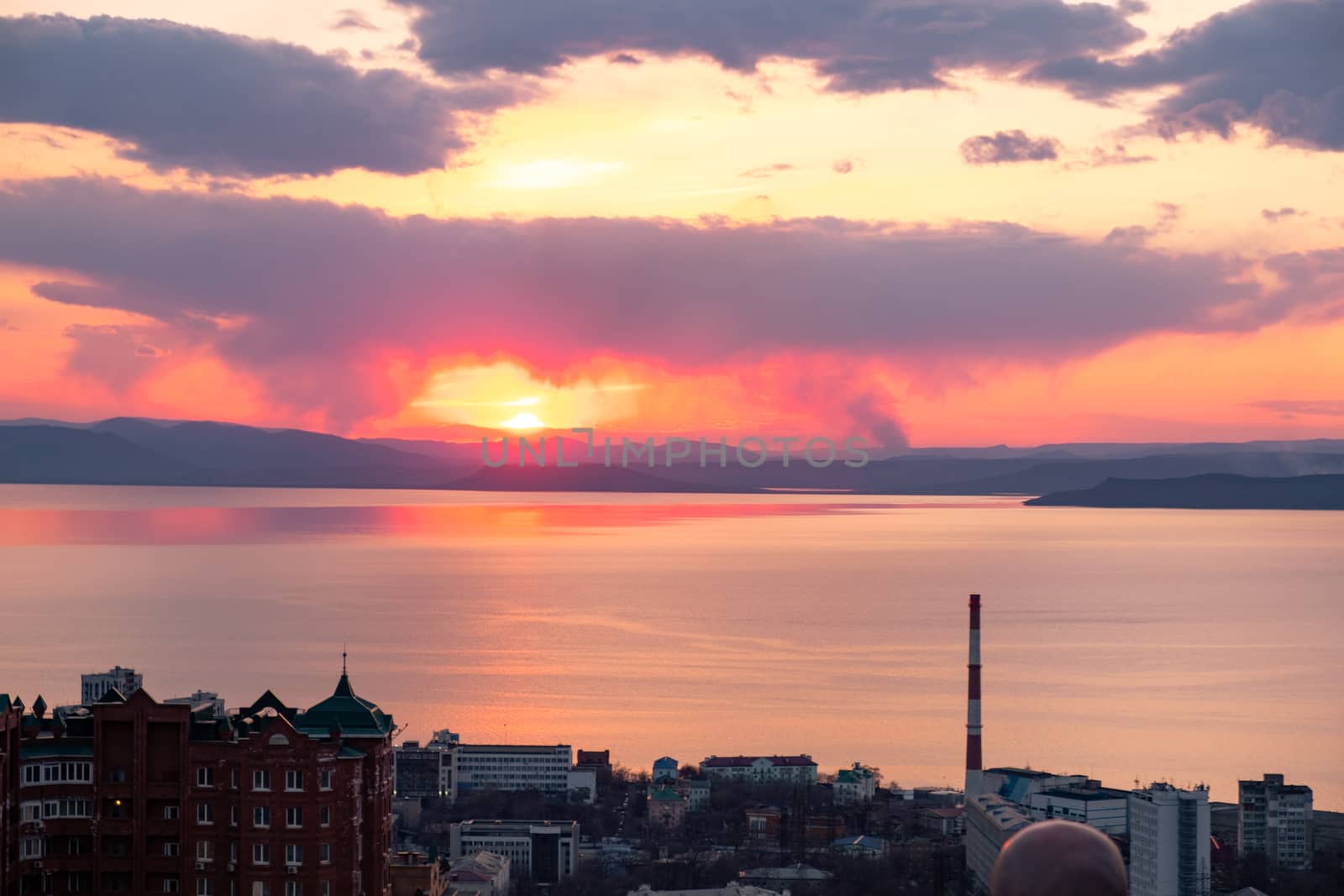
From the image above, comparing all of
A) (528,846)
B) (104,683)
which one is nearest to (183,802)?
(528,846)

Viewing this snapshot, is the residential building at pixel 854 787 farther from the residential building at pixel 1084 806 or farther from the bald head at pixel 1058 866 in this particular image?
the bald head at pixel 1058 866

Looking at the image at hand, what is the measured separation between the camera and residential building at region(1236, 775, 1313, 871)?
28.8m

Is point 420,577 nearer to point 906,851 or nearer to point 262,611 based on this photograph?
point 262,611

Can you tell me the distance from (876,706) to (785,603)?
23922mm

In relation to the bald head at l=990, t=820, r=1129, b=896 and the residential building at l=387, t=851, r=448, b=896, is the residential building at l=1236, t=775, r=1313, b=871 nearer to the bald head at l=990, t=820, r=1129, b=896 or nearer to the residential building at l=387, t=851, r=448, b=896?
the residential building at l=387, t=851, r=448, b=896

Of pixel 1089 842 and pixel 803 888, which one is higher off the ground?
pixel 1089 842

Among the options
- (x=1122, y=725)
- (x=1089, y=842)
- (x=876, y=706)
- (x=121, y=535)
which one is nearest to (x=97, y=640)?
(x=876, y=706)

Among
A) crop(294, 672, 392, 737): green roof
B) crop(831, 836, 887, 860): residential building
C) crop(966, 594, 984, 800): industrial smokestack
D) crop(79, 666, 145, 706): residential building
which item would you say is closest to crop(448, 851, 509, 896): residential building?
crop(831, 836, 887, 860): residential building

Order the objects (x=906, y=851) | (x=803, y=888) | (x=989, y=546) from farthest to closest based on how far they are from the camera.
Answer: (x=989, y=546)
(x=906, y=851)
(x=803, y=888)

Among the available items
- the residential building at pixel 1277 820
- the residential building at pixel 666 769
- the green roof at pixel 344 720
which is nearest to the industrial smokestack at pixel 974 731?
the residential building at pixel 1277 820

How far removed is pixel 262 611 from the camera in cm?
6391

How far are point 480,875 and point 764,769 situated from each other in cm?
1026

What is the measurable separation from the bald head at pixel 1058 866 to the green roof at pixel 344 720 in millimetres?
12787

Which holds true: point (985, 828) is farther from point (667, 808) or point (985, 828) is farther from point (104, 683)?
point (104, 683)
